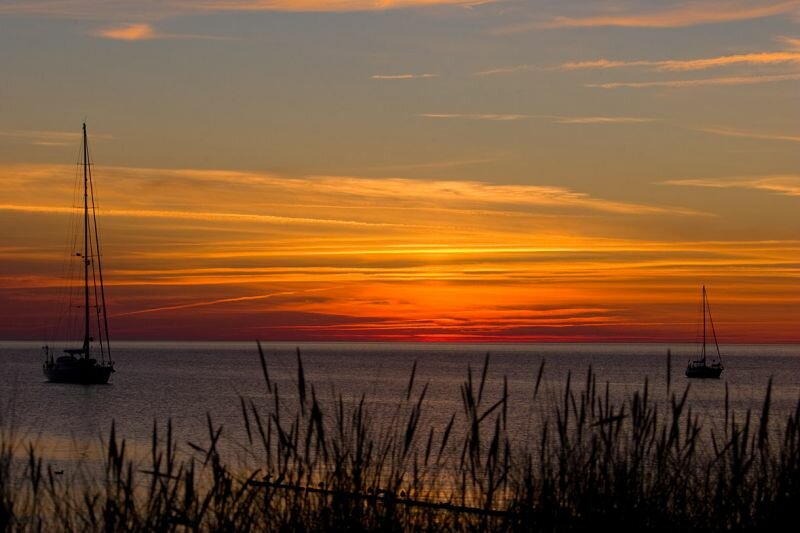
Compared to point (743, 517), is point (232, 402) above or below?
below

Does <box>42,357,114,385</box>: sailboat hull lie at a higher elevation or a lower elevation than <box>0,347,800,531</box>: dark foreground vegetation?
lower

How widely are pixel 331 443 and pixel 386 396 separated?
103 m

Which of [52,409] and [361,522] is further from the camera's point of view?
[52,409]

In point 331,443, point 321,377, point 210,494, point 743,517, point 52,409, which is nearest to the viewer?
point 210,494

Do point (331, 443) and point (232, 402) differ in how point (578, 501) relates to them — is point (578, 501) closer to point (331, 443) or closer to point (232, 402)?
point (331, 443)

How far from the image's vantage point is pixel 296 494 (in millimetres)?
8406

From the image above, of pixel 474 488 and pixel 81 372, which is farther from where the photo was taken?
pixel 81 372

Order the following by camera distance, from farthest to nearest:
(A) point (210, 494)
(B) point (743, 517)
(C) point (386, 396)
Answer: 1. (C) point (386, 396)
2. (B) point (743, 517)
3. (A) point (210, 494)

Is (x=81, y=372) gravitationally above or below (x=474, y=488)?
below

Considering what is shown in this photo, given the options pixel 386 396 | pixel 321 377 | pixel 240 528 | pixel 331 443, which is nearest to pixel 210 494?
pixel 240 528

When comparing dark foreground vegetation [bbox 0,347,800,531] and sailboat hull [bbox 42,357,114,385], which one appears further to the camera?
sailboat hull [bbox 42,357,114,385]

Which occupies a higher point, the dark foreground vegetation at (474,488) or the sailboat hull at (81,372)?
the dark foreground vegetation at (474,488)

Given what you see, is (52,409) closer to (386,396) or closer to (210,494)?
(386,396)

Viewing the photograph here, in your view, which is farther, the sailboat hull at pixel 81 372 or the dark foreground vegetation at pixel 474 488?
the sailboat hull at pixel 81 372
